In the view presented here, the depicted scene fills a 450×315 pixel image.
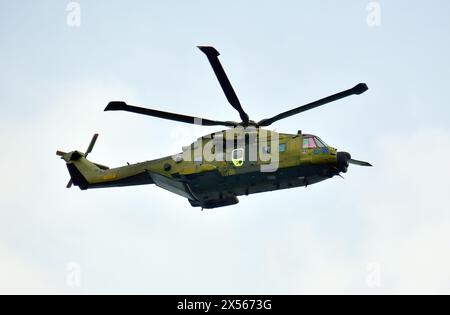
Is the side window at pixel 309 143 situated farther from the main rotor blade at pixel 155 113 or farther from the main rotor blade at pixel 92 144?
the main rotor blade at pixel 92 144

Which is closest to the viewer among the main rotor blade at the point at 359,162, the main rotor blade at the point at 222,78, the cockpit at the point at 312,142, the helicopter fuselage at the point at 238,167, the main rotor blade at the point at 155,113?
the main rotor blade at the point at 222,78

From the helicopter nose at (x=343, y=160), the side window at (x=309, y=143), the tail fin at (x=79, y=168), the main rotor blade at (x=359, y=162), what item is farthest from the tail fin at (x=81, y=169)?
the main rotor blade at (x=359, y=162)

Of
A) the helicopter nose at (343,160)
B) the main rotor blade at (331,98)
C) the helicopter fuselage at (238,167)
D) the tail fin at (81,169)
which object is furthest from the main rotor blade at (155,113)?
the helicopter nose at (343,160)

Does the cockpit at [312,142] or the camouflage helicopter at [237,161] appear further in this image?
the cockpit at [312,142]

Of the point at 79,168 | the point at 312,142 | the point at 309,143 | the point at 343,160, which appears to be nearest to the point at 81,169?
the point at 79,168

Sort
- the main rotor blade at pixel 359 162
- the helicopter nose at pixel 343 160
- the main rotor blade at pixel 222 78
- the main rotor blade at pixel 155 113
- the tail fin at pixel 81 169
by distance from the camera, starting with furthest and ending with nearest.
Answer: the tail fin at pixel 81 169 → the main rotor blade at pixel 359 162 → the main rotor blade at pixel 155 113 → the helicopter nose at pixel 343 160 → the main rotor blade at pixel 222 78

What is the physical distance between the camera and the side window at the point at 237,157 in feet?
111

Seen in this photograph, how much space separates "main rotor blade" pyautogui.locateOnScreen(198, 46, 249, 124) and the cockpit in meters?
3.23

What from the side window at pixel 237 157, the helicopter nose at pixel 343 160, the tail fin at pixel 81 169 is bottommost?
the helicopter nose at pixel 343 160

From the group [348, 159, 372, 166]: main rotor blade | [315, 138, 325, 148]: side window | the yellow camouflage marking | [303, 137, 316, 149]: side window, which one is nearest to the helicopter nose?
[315, 138, 325, 148]: side window

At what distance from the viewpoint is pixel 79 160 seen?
38.9 meters

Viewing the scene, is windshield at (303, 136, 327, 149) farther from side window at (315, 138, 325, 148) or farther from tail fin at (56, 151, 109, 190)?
tail fin at (56, 151, 109, 190)

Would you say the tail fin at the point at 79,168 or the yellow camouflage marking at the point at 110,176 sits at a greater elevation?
the tail fin at the point at 79,168
